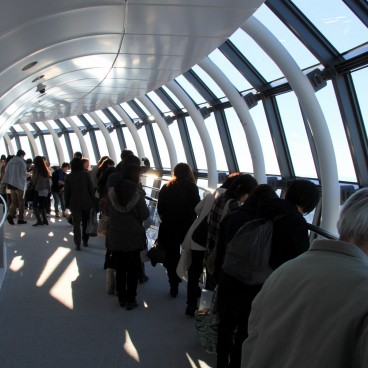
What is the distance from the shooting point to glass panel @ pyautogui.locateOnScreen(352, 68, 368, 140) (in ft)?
29.8

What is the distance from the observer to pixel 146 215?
5.23 meters

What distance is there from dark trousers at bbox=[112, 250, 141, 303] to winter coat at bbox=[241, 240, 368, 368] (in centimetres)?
367

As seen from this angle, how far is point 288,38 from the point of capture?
10172 millimetres

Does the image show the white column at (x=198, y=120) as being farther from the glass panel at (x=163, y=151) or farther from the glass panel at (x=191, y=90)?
the glass panel at (x=163, y=151)

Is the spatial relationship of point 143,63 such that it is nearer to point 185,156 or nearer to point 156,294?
point 156,294

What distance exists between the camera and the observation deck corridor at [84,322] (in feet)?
13.0

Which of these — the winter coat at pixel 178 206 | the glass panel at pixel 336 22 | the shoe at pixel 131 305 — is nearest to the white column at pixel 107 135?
the glass panel at pixel 336 22

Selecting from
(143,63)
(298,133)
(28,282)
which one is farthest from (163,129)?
(28,282)

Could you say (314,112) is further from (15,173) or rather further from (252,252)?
(252,252)

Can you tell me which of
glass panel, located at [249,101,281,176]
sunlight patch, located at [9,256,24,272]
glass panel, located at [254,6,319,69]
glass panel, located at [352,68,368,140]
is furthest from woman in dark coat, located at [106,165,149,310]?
glass panel, located at [249,101,281,176]

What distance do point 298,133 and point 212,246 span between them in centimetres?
875

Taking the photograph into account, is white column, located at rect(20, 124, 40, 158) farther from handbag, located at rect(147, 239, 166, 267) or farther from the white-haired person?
the white-haired person

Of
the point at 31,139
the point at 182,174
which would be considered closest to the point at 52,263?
the point at 182,174

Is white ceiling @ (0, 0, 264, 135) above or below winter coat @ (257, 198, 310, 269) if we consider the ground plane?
above
